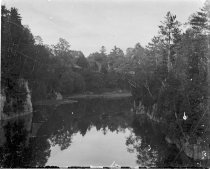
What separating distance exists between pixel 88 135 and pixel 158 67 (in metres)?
1.87

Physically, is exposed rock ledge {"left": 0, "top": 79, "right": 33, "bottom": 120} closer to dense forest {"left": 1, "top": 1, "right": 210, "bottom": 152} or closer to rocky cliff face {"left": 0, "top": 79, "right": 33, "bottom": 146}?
rocky cliff face {"left": 0, "top": 79, "right": 33, "bottom": 146}

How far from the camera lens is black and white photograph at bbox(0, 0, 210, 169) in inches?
202

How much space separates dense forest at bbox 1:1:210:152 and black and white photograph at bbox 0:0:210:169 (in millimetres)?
20

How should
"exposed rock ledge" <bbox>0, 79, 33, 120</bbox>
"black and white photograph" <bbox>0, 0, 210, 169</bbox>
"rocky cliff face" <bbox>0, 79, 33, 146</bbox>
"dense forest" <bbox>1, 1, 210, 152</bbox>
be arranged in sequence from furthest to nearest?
1. "exposed rock ledge" <bbox>0, 79, 33, 120</bbox>
2. "rocky cliff face" <bbox>0, 79, 33, 146</bbox>
3. "dense forest" <bbox>1, 1, 210, 152</bbox>
4. "black and white photograph" <bbox>0, 0, 210, 169</bbox>

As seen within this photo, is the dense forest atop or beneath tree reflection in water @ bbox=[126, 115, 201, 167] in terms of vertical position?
atop

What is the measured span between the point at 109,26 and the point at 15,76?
3003mm

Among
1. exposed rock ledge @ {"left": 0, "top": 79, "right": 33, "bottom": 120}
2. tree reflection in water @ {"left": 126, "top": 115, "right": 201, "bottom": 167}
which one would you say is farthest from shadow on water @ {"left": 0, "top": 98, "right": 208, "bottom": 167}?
exposed rock ledge @ {"left": 0, "top": 79, "right": 33, "bottom": 120}

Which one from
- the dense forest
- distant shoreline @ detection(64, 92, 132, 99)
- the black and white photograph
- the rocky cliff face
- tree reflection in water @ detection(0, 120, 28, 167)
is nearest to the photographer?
tree reflection in water @ detection(0, 120, 28, 167)

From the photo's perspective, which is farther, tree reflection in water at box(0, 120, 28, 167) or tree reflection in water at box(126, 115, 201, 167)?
tree reflection in water at box(126, 115, 201, 167)

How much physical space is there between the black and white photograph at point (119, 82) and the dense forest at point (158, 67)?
0.02 meters

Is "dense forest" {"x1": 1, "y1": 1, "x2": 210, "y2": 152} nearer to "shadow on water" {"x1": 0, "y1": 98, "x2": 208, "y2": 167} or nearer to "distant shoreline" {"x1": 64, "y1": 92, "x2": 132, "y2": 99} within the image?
"distant shoreline" {"x1": 64, "y1": 92, "x2": 132, "y2": 99}

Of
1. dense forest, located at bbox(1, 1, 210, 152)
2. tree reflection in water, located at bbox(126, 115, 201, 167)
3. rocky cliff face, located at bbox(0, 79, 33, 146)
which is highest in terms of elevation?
dense forest, located at bbox(1, 1, 210, 152)

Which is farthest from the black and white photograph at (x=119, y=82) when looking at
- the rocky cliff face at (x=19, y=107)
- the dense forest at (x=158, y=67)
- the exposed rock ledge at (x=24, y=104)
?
the exposed rock ledge at (x=24, y=104)

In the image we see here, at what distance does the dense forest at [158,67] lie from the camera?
5312mm
